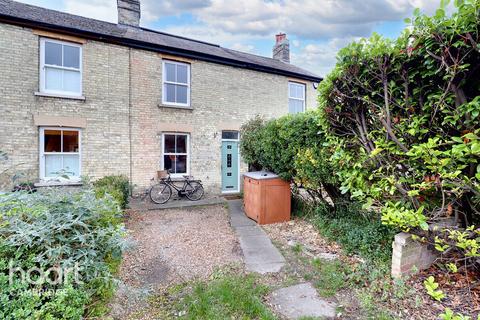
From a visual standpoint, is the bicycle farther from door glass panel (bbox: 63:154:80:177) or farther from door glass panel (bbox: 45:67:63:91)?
door glass panel (bbox: 45:67:63:91)

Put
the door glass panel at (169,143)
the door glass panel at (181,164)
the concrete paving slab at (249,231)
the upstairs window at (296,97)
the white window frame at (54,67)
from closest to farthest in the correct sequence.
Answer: the concrete paving slab at (249,231), the white window frame at (54,67), the door glass panel at (169,143), the door glass panel at (181,164), the upstairs window at (296,97)

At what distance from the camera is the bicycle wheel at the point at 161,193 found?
8.98 meters

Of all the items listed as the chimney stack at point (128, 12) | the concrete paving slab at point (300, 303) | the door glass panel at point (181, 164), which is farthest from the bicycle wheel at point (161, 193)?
the chimney stack at point (128, 12)

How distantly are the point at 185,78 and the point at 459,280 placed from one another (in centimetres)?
984

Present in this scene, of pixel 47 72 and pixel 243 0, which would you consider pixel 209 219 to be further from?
pixel 243 0

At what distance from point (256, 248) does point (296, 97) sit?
9.98 metres

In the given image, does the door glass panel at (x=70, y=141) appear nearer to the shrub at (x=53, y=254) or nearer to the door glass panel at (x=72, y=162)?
the door glass panel at (x=72, y=162)

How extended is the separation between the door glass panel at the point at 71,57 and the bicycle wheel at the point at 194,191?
18.4 feet

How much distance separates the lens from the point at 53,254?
6.06ft

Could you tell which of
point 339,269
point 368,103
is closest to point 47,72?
point 368,103

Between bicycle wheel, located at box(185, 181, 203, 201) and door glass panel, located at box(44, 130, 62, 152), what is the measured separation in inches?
175

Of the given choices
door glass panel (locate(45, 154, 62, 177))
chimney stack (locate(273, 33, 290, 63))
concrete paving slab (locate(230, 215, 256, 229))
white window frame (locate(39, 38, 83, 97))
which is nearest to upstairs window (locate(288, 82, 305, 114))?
chimney stack (locate(273, 33, 290, 63))

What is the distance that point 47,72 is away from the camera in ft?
25.9

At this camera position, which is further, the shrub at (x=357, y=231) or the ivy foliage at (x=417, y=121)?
the shrub at (x=357, y=231)
